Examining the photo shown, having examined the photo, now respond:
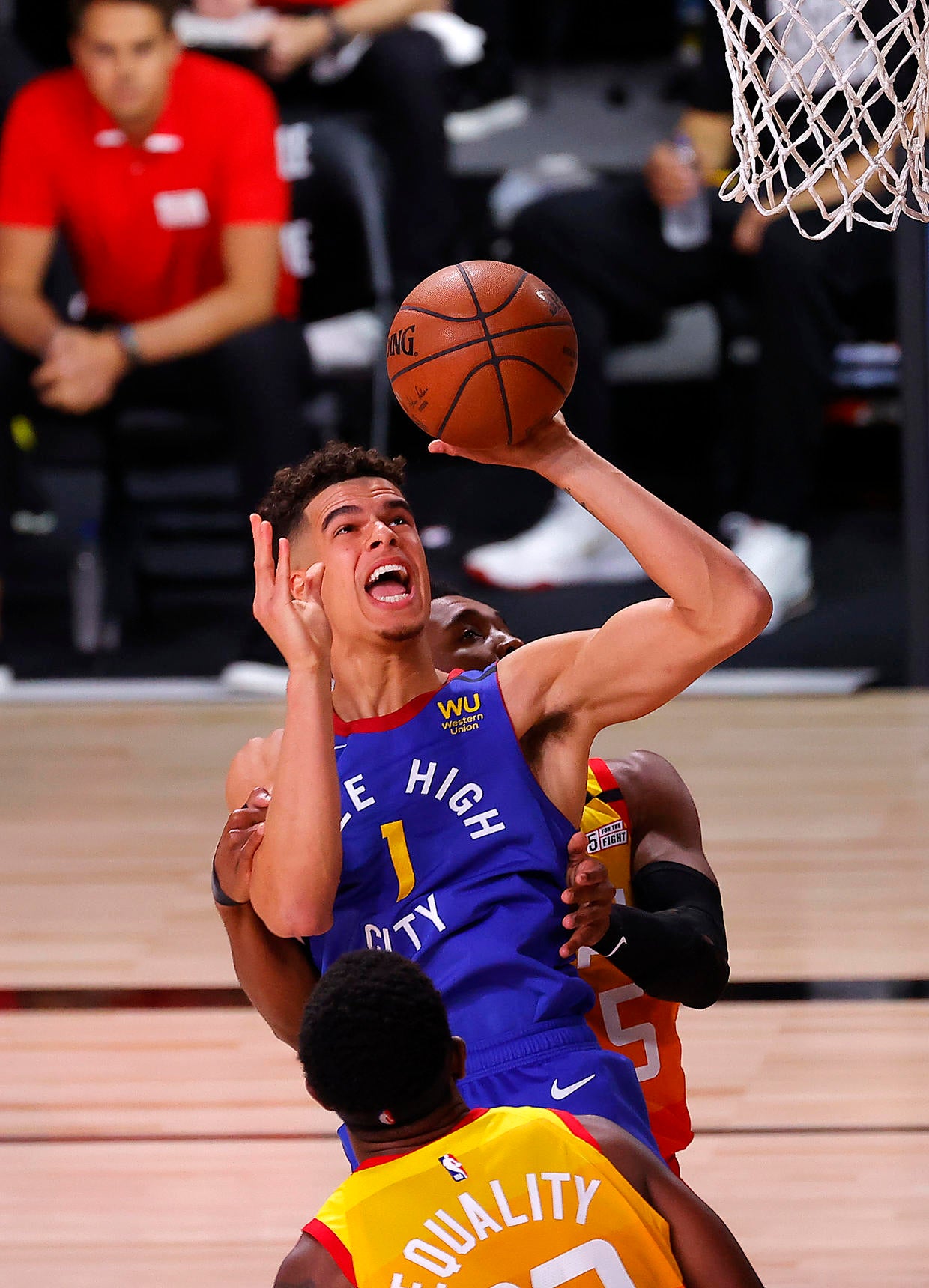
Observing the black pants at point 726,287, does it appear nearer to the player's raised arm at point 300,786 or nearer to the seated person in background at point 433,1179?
the player's raised arm at point 300,786

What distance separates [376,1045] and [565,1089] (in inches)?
20.8

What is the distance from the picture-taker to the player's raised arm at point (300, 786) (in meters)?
2.35

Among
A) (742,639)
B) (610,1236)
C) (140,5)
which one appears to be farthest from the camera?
(140,5)

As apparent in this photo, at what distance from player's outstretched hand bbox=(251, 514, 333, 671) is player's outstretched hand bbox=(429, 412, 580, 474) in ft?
0.88

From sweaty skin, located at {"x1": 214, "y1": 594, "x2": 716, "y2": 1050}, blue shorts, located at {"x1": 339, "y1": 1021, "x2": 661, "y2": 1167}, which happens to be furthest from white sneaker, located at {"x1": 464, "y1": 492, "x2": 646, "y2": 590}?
blue shorts, located at {"x1": 339, "y1": 1021, "x2": 661, "y2": 1167}

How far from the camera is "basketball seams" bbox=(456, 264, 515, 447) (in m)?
2.48

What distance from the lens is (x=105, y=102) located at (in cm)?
782

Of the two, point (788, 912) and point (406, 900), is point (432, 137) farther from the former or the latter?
point (406, 900)

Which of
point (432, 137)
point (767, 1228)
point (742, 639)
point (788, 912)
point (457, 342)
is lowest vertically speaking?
point (788, 912)

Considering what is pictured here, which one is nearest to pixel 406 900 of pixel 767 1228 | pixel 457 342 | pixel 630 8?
pixel 457 342

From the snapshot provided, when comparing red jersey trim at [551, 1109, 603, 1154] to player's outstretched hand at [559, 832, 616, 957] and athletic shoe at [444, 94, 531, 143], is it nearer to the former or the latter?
player's outstretched hand at [559, 832, 616, 957]

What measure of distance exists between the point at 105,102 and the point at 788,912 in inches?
192

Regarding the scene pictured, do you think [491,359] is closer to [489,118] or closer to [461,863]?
[461,863]

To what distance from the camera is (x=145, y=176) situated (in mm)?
7820
